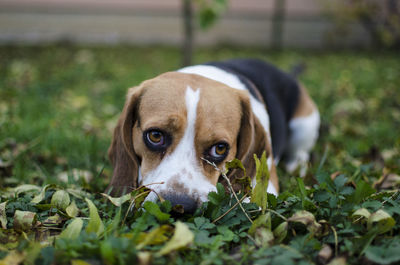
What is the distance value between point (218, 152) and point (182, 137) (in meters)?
0.27

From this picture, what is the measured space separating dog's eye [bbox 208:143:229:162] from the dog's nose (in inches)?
17.1

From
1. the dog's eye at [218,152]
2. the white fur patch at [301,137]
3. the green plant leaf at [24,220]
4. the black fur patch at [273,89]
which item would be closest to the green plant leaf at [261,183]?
the dog's eye at [218,152]

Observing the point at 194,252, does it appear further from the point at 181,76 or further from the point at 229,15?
the point at 229,15

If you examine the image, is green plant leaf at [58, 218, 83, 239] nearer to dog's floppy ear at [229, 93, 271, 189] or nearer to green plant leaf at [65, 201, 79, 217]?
green plant leaf at [65, 201, 79, 217]

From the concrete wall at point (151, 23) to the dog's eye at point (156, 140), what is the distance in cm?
1350

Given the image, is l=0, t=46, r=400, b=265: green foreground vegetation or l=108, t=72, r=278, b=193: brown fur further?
l=108, t=72, r=278, b=193: brown fur

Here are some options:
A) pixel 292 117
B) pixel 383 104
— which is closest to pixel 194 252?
pixel 292 117

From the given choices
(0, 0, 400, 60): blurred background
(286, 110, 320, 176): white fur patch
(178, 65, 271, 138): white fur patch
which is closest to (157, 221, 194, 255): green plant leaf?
(178, 65, 271, 138): white fur patch

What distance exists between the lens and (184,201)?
2.05 m

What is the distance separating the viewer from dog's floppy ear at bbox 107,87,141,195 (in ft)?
8.70

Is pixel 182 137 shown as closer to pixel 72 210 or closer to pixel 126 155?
pixel 126 155

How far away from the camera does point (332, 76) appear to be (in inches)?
352

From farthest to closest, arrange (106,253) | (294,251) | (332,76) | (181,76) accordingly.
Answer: (332,76), (181,76), (294,251), (106,253)

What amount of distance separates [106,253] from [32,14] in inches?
630
